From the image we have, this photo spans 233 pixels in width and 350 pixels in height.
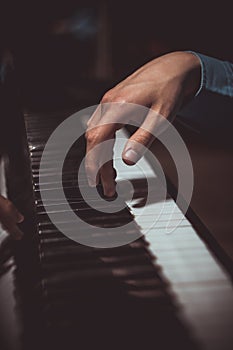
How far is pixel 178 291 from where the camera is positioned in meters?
0.54

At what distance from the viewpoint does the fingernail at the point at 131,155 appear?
71cm

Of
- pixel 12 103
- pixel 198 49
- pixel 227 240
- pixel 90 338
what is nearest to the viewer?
pixel 90 338

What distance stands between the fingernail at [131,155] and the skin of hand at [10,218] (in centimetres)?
17

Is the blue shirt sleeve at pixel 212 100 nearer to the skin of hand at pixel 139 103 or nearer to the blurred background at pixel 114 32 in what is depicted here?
the skin of hand at pixel 139 103

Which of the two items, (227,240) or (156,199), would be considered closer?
(156,199)

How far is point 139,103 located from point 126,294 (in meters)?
0.35

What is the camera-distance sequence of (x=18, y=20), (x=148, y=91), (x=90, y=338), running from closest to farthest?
(x=90, y=338) < (x=148, y=91) < (x=18, y=20)

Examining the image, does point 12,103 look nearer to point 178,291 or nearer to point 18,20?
point 18,20

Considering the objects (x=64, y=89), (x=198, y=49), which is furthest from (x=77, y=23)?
(x=64, y=89)

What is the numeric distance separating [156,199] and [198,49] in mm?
1602

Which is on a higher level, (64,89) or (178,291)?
(178,291)

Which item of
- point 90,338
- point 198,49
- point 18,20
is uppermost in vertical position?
point 90,338

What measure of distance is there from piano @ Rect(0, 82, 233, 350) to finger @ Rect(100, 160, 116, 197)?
24 millimetres

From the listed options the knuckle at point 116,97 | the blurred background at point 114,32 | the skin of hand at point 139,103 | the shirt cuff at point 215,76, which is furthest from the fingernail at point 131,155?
the blurred background at point 114,32
